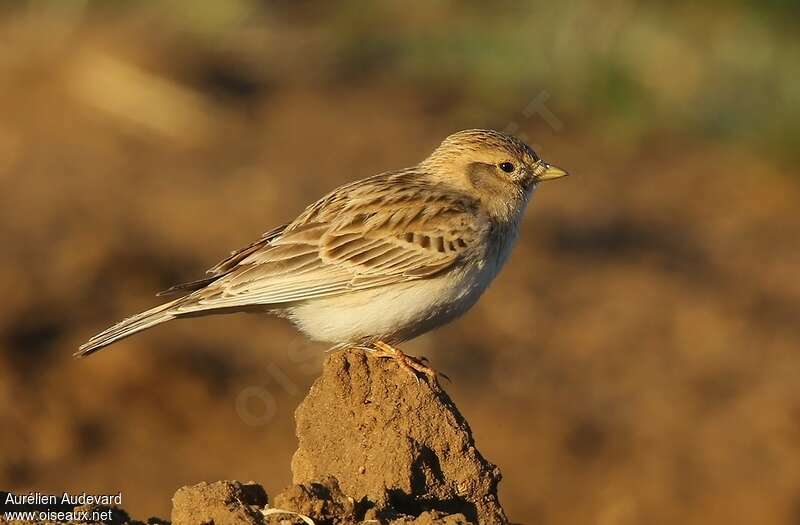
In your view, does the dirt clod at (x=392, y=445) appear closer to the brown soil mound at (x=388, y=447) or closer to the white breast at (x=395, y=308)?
the brown soil mound at (x=388, y=447)

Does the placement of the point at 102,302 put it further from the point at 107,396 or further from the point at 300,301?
the point at 300,301

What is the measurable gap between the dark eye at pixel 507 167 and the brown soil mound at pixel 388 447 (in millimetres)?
1990

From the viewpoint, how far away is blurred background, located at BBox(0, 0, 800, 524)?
1448 cm

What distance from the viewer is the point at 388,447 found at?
284 inches

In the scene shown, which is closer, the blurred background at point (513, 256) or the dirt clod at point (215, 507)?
the dirt clod at point (215, 507)

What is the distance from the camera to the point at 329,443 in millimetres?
7355

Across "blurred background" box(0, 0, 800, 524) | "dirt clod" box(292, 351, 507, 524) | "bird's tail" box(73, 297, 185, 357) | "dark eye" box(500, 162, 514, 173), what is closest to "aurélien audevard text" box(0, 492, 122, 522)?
"bird's tail" box(73, 297, 185, 357)

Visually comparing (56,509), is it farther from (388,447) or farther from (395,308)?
(395,308)

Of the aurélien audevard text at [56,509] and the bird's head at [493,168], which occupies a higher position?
the bird's head at [493,168]

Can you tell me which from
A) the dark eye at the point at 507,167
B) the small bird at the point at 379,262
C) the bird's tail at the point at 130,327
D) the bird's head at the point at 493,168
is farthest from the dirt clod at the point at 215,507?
the dark eye at the point at 507,167

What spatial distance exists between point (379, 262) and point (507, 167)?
1083 mm

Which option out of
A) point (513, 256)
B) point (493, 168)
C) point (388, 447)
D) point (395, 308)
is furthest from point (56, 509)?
point (513, 256)

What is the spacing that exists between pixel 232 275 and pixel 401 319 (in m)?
0.97

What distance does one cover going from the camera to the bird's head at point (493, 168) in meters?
9.15
